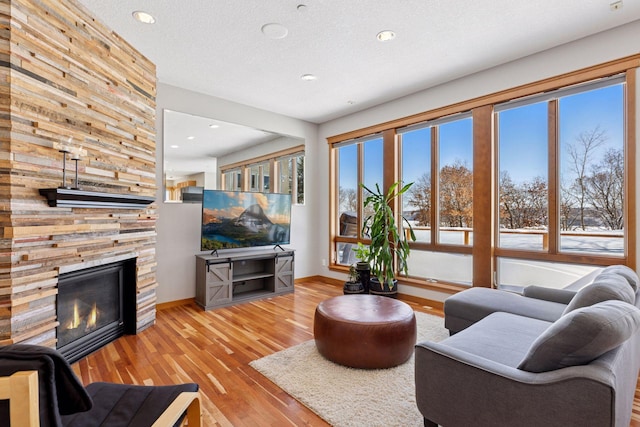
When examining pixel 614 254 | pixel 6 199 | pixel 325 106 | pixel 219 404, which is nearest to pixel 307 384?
pixel 219 404

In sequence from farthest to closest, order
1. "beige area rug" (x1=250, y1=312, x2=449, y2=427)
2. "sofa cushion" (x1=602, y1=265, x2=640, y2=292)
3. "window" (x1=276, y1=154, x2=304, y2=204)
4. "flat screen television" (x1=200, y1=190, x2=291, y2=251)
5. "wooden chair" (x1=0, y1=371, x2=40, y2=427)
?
"window" (x1=276, y1=154, x2=304, y2=204) < "flat screen television" (x1=200, y1=190, x2=291, y2=251) < "sofa cushion" (x1=602, y1=265, x2=640, y2=292) < "beige area rug" (x1=250, y1=312, x2=449, y2=427) < "wooden chair" (x1=0, y1=371, x2=40, y2=427)

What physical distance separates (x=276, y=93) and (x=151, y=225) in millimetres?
2365

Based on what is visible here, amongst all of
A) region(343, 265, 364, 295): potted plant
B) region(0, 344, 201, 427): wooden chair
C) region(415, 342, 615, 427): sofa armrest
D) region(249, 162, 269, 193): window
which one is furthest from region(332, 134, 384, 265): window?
region(0, 344, 201, 427): wooden chair

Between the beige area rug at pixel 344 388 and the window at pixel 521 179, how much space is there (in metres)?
1.98

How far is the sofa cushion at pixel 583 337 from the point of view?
4.26ft

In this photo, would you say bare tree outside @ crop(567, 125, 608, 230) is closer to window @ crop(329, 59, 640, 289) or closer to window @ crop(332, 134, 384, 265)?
window @ crop(329, 59, 640, 289)

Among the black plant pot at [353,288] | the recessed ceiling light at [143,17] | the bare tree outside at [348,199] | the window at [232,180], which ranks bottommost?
the black plant pot at [353,288]

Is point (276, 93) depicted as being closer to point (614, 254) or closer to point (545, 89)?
point (545, 89)

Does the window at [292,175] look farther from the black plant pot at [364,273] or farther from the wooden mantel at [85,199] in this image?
the wooden mantel at [85,199]

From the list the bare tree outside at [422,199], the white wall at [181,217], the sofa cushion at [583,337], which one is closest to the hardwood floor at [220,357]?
the white wall at [181,217]

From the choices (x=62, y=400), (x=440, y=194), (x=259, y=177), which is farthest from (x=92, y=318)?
(x=440, y=194)

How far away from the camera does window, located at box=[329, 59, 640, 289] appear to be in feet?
10.0

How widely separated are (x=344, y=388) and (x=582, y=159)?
3.21 metres

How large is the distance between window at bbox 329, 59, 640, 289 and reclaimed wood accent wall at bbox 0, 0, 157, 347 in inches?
136
